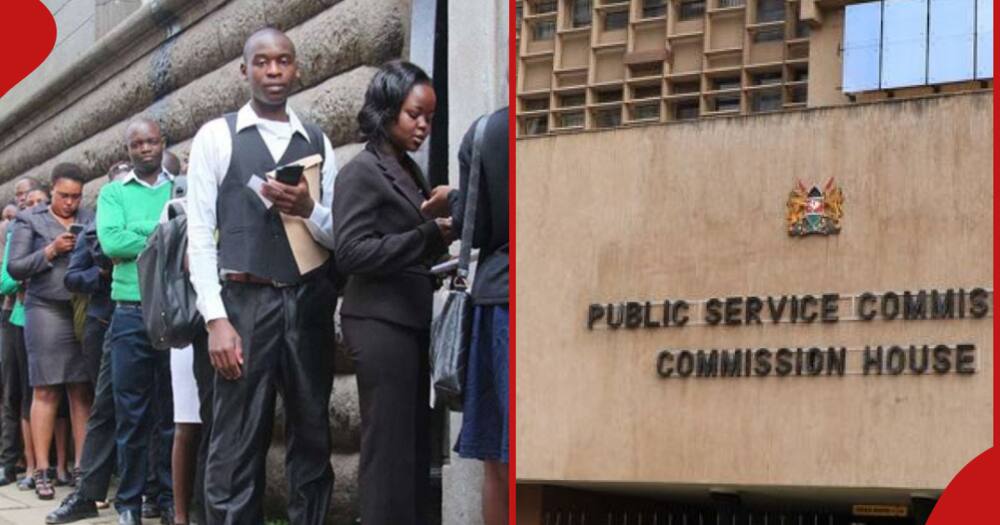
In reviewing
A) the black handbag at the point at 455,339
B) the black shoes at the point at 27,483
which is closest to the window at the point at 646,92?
the black handbag at the point at 455,339

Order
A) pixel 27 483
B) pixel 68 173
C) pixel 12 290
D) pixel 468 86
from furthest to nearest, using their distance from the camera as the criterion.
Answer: pixel 12 290
pixel 27 483
pixel 68 173
pixel 468 86

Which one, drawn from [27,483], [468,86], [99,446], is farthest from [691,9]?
[27,483]

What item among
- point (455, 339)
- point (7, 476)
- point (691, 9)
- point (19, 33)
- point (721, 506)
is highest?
point (19, 33)

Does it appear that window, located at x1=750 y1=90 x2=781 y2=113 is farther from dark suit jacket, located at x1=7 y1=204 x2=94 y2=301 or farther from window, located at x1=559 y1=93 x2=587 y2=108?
dark suit jacket, located at x1=7 y1=204 x2=94 y2=301

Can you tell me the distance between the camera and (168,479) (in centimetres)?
361

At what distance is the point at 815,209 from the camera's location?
4.50 ft

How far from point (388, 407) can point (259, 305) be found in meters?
0.42

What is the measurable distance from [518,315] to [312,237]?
1.24m

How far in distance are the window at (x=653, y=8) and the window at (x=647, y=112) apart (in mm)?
85

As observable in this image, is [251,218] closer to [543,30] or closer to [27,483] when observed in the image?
[543,30]

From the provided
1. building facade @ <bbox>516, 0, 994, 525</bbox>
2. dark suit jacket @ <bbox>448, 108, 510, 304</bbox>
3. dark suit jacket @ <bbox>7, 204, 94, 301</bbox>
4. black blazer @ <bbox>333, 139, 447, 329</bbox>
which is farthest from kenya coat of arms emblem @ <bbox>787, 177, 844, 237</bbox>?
dark suit jacket @ <bbox>7, 204, 94, 301</bbox>

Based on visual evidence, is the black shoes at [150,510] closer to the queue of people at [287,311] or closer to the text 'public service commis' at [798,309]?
the queue of people at [287,311]

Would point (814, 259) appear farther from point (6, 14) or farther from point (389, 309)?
point (6, 14)

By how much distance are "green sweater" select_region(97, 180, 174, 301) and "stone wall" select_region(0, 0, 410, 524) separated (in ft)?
0.67
